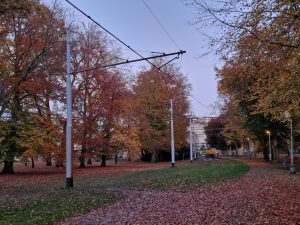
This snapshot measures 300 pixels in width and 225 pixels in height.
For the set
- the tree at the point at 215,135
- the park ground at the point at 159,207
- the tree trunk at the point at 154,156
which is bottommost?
the park ground at the point at 159,207

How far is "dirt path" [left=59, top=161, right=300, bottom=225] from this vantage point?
10266 mm

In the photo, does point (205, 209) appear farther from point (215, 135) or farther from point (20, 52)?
point (215, 135)

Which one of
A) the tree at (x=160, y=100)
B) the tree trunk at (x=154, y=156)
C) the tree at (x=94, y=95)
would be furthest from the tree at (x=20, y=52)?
the tree trunk at (x=154, y=156)

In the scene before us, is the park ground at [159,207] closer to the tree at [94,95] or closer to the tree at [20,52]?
the tree at [20,52]

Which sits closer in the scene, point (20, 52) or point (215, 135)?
point (20, 52)

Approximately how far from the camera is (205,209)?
11992 millimetres

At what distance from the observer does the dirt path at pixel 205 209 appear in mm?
10266

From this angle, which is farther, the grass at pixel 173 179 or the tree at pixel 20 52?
the tree at pixel 20 52

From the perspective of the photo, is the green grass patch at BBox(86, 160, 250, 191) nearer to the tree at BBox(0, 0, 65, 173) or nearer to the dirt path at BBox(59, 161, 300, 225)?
the dirt path at BBox(59, 161, 300, 225)

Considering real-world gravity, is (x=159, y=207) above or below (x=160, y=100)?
below

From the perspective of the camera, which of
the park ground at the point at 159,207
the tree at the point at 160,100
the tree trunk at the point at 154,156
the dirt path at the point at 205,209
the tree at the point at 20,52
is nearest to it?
the dirt path at the point at 205,209

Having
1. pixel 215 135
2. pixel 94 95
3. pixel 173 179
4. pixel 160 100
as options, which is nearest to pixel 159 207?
pixel 173 179

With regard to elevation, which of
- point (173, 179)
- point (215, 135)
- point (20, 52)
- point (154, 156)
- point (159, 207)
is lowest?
point (159, 207)

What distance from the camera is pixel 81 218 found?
1119cm
